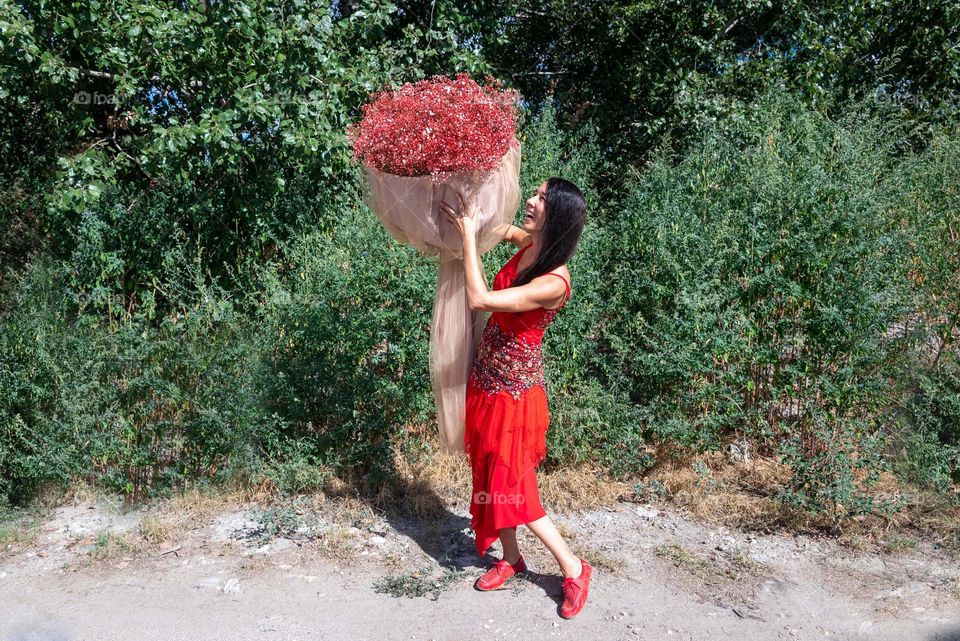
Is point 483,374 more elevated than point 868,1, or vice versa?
point 868,1

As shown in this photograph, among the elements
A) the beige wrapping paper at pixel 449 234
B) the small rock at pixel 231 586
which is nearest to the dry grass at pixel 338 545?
the small rock at pixel 231 586

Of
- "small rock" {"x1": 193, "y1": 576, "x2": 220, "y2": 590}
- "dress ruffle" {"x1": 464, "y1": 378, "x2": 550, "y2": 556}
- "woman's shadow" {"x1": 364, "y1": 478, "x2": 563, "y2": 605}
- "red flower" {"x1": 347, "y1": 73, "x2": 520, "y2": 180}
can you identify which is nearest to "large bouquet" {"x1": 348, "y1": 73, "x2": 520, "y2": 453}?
"red flower" {"x1": 347, "y1": 73, "x2": 520, "y2": 180}

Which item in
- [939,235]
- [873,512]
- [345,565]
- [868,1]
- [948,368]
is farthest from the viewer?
[868,1]

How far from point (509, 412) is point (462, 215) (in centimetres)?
91

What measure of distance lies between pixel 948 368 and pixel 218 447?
4.41m

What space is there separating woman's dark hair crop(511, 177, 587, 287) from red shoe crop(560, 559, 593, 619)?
55.2 inches

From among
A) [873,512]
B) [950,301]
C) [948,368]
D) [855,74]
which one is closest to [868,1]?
[855,74]

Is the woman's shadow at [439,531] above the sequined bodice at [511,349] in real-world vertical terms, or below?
below

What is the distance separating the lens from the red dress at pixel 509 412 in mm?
3506

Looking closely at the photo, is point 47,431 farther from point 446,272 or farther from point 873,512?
point 873,512

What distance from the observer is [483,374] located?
3.59m

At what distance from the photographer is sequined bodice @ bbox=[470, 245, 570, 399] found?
11.3ft

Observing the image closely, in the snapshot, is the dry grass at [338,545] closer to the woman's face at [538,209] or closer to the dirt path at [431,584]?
the dirt path at [431,584]

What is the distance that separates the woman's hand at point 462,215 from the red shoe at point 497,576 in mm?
1641
